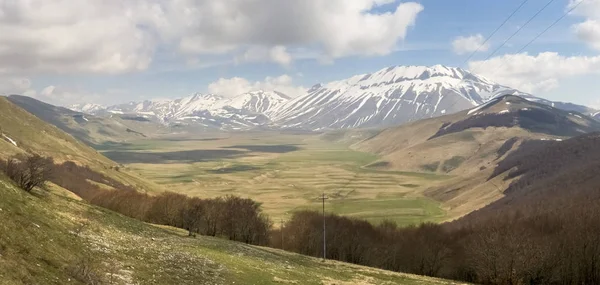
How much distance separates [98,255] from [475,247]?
97713mm

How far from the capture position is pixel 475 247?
108 m

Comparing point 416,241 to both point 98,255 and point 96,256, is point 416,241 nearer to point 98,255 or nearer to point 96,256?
point 98,255

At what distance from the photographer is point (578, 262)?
345 ft

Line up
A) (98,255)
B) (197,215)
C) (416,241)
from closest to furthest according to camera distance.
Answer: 1. (98,255)
2. (197,215)
3. (416,241)

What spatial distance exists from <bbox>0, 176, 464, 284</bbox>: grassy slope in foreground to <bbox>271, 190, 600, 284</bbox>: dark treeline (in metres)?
49.7

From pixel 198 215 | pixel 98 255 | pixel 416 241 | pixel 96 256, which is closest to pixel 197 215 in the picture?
pixel 198 215

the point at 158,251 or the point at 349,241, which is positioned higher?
the point at 158,251

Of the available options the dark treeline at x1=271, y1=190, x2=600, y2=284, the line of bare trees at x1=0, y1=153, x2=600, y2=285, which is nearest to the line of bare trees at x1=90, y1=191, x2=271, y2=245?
the line of bare trees at x1=0, y1=153, x2=600, y2=285

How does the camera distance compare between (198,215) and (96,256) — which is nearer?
(96,256)

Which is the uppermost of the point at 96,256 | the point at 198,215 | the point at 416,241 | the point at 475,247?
the point at 96,256

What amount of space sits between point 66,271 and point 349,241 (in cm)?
11056

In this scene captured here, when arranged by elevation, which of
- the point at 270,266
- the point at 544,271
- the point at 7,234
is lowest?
the point at 544,271

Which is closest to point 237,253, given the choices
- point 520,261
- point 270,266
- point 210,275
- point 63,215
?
point 270,266

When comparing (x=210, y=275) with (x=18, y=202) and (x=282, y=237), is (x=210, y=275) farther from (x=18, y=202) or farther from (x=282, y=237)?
(x=282, y=237)
